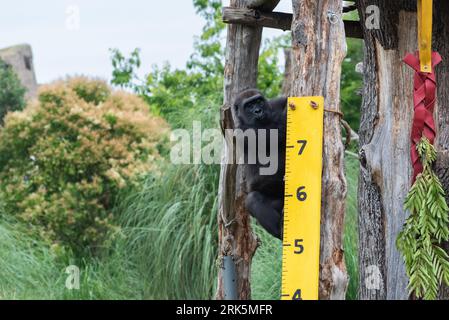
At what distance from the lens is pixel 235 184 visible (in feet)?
15.0

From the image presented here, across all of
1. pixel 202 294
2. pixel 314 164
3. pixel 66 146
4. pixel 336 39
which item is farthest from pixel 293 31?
pixel 66 146

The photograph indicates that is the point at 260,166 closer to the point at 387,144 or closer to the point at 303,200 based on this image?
the point at 387,144

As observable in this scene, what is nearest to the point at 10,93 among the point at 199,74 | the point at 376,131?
the point at 199,74

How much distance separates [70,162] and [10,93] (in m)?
3.84

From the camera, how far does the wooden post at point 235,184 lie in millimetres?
4531

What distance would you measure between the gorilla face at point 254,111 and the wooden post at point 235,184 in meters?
0.10

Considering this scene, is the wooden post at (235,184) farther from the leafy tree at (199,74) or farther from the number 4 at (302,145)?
the leafy tree at (199,74)

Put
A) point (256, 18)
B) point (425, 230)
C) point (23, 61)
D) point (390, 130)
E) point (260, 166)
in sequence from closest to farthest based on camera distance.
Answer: point (425, 230)
point (390, 130)
point (256, 18)
point (260, 166)
point (23, 61)

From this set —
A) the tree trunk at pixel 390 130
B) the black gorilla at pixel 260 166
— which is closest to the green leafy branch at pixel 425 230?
the tree trunk at pixel 390 130

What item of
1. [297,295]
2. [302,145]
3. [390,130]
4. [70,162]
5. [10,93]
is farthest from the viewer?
[10,93]

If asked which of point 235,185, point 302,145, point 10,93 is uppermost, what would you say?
point 10,93

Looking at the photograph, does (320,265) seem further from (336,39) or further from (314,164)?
(336,39)

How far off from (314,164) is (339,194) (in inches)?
6.5
